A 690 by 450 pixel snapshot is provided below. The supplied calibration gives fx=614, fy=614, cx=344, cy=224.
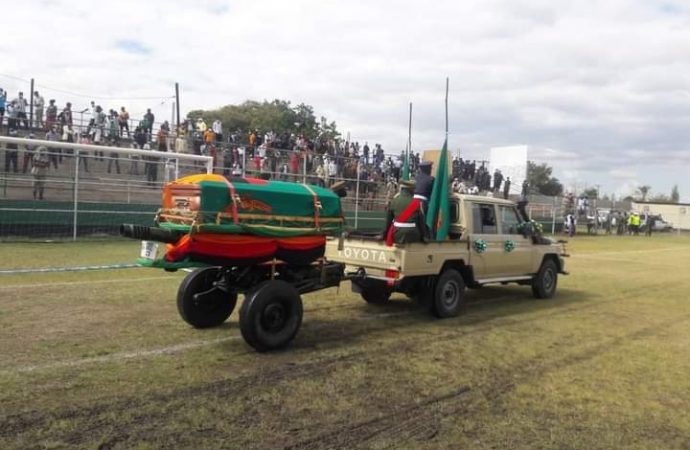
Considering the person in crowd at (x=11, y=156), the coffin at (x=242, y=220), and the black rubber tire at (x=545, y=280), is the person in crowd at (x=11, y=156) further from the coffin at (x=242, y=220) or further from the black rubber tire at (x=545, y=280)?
the black rubber tire at (x=545, y=280)

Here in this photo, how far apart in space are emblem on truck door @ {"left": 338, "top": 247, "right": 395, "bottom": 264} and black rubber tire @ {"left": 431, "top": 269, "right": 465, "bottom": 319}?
953mm

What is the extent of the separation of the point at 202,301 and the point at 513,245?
5133mm

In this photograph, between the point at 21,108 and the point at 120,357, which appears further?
the point at 21,108

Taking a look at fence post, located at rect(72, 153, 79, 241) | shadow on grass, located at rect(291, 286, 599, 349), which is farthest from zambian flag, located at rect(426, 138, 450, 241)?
fence post, located at rect(72, 153, 79, 241)

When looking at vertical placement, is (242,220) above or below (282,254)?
above

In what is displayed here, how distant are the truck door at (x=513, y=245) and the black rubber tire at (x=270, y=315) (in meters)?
4.38

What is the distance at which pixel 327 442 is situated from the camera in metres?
4.29

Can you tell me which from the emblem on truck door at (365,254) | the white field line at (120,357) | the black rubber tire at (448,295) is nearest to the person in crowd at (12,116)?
the emblem on truck door at (365,254)

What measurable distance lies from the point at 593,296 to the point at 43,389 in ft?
30.8

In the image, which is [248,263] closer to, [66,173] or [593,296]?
[593,296]

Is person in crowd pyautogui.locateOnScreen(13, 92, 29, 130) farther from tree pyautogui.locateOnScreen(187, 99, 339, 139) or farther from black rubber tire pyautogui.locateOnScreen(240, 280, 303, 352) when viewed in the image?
tree pyautogui.locateOnScreen(187, 99, 339, 139)

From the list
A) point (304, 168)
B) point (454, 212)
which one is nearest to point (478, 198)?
point (454, 212)

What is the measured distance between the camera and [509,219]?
9.98 meters

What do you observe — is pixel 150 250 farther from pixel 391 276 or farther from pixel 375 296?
pixel 375 296
